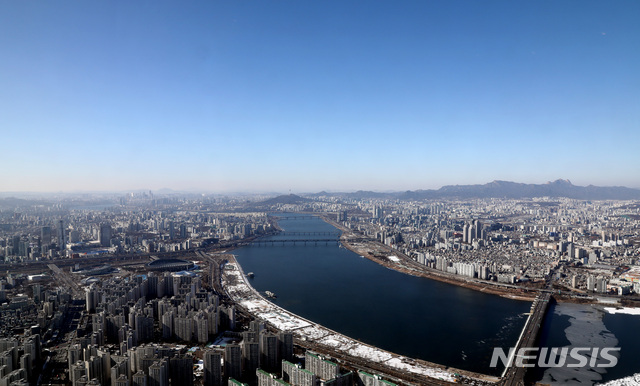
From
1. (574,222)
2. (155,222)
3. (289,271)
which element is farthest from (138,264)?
(574,222)

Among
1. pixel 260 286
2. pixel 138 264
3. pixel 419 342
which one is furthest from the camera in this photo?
pixel 138 264

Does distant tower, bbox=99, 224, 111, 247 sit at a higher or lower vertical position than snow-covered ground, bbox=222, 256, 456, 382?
higher

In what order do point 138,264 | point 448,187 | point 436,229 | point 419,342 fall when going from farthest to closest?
1. point 448,187
2. point 436,229
3. point 138,264
4. point 419,342

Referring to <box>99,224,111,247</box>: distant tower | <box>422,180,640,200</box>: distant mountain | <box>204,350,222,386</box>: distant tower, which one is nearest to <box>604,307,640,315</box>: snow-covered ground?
<box>204,350,222,386</box>: distant tower

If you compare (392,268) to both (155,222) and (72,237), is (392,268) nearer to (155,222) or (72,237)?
(72,237)

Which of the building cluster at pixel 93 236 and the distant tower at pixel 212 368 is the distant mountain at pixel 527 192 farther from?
the distant tower at pixel 212 368

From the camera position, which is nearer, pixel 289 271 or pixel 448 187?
pixel 289 271

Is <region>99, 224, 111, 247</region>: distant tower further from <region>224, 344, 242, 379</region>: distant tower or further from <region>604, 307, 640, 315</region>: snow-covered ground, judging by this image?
<region>604, 307, 640, 315</region>: snow-covered ground

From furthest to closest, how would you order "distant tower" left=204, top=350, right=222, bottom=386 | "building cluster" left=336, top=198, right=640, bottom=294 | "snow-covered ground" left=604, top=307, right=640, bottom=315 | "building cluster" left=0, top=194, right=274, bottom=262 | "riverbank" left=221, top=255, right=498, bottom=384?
"building cluster" left=0, top=194, right=274, bottom=262 < "building cluster" left=336, top=198, right=640, bottom=294 < "snow-covered ground" left=604, top=307, right=640, bottom=315 < "riverbank" left=221, top=255, right=498, bottom=384 < "distant tower" left=204, top=350, right=222, bottom=386
